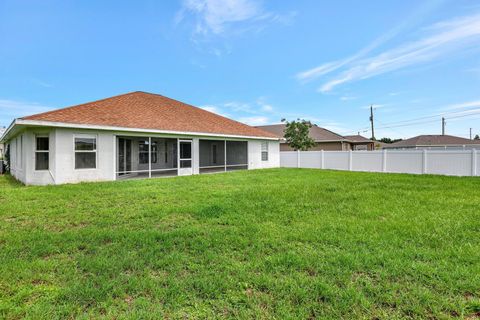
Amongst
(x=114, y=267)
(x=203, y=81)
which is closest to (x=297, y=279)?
(x=114, y=267)

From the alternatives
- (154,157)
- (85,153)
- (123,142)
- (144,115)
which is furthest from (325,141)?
(85,153)

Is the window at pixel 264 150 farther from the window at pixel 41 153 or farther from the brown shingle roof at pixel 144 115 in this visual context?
the window at pixel 41 153

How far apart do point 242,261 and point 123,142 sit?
13.3m

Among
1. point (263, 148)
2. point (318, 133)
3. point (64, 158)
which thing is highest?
point (318, 133)

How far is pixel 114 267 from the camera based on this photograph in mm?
3141

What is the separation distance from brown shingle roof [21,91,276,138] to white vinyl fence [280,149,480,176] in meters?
4.07

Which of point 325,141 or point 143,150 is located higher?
point 325,141

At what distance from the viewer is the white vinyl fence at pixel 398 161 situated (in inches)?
509

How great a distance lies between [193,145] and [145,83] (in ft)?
33.0

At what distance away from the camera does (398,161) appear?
50.1 feet

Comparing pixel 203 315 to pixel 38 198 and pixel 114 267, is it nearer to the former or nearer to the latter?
pixel 114 267

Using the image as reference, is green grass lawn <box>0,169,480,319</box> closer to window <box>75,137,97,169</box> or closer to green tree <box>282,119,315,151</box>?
window <box>75,137,97,169</box>

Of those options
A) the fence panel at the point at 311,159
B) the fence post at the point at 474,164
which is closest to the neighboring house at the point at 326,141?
the fence panel at the point at 311,159

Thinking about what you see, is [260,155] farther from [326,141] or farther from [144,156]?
[326,141]
